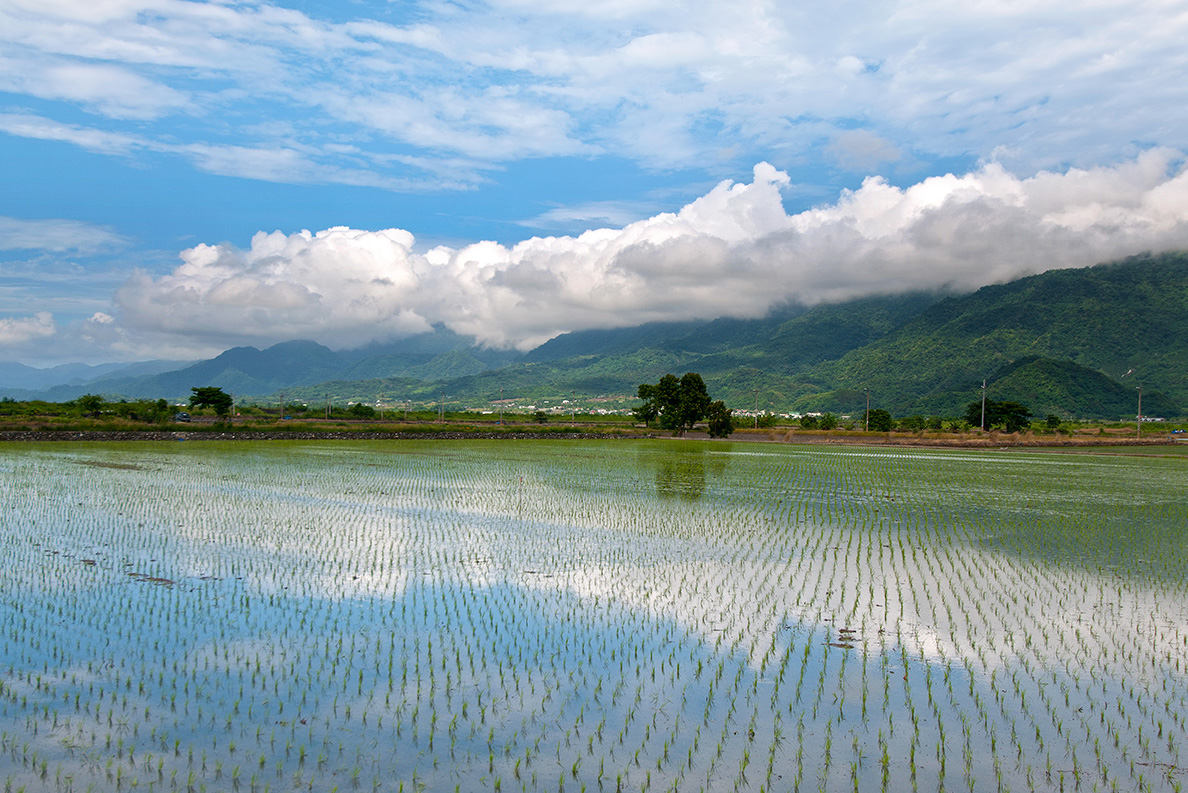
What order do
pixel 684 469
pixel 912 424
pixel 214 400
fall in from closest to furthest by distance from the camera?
pixel 684 469 → pixel 214 400 → pixel 912 424

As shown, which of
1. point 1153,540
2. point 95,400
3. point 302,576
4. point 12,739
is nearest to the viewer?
point 12,739

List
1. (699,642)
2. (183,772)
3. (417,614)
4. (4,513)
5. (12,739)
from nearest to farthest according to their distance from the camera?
(183,772) → (12,739) → (699,642) → (417,614) → (4,513)

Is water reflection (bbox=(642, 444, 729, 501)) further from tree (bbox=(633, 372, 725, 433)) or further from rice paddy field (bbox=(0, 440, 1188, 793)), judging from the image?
tree (bbox=(633, 372, 725, 433))

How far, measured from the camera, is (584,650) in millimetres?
10000

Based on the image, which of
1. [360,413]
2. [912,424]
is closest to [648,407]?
[912,424]

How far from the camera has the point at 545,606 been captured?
12.3 meters

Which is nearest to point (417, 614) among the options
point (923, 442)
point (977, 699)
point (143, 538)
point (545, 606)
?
point (545, 606)

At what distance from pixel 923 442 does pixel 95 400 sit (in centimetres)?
8353

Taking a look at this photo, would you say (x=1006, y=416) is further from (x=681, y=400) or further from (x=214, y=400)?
(x=214, y=400)

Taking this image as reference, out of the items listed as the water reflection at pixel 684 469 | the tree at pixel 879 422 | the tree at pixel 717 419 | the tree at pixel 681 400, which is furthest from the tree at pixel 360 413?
the tree at pixel 879 422

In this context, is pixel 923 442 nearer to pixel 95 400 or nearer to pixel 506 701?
pixel 506 701

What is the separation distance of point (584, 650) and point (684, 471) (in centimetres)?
3009

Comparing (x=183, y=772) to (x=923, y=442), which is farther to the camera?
(x=923, y=442)

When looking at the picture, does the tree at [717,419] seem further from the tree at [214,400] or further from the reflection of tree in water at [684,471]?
the tree at [214,400]
